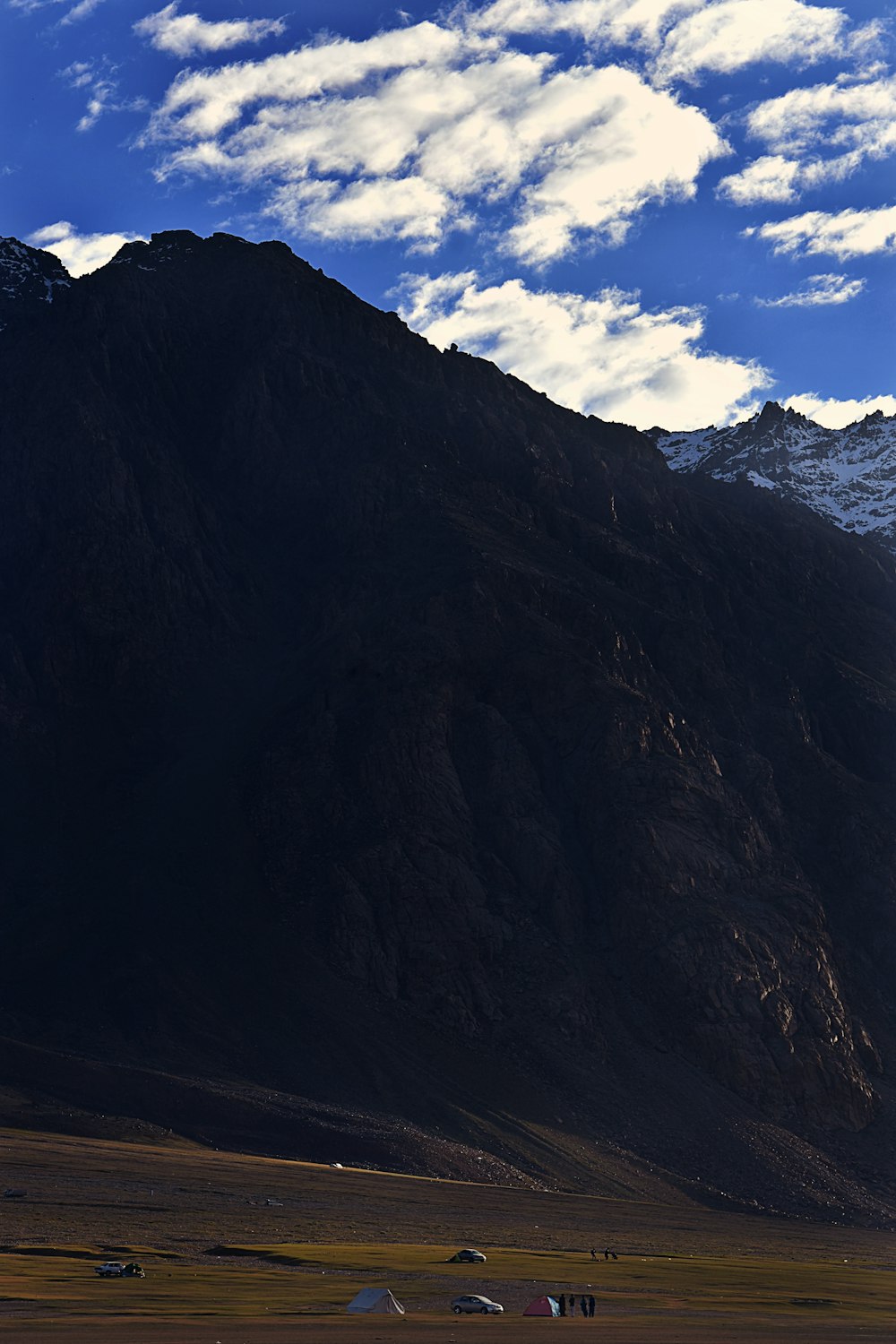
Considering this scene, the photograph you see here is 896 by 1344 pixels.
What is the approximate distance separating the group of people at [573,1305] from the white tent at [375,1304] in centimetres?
724

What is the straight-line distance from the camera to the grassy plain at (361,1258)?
56281mm

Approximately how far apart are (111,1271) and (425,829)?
90665 mm

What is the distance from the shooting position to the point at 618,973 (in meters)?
151

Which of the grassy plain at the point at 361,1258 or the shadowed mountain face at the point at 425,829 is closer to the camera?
the grassy plain at the point at 361,1258

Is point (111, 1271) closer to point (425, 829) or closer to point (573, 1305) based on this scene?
point (573, 1305)

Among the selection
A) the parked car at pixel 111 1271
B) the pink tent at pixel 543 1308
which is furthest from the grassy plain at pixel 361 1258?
the pink tent at pixel 543 1308

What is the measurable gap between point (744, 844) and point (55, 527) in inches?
3304

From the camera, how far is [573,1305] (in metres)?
64.7

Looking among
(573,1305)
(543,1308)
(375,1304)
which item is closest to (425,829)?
(573,1305)

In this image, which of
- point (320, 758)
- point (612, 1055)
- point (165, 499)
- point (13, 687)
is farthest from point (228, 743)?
point (612, 1055)

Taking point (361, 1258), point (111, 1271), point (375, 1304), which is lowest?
point (361, 1258)

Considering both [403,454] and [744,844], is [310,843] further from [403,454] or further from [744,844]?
[403,454]

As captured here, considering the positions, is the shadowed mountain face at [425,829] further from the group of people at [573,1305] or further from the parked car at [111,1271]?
the group of people at [573,1305]

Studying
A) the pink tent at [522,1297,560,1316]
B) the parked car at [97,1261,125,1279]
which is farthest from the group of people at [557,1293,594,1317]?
the parked car at [97,1261,125,1279]
